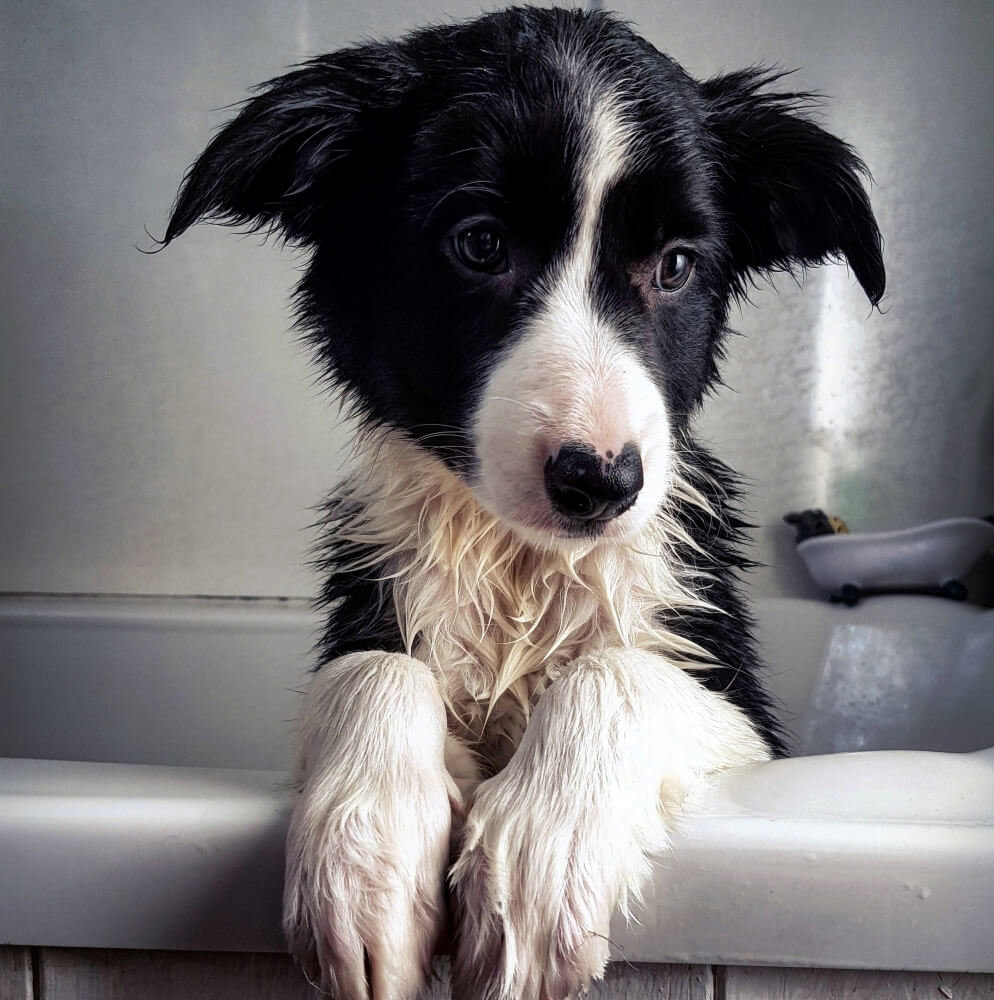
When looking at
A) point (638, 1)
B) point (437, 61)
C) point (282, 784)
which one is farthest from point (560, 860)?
point (638, 1)

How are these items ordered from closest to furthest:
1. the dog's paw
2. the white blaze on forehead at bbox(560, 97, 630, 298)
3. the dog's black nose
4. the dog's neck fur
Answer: the dog's paw, the dog's black nose, the white blaze on forehead at bbox(560, 97, 630, 298), the dog's neck fur

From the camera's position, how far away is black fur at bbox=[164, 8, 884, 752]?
34.9 inches

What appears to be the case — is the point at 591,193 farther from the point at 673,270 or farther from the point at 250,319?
the point at 250,319

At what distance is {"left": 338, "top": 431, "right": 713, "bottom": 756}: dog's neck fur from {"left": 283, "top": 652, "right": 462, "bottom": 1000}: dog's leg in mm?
251

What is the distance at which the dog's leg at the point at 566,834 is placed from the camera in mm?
617

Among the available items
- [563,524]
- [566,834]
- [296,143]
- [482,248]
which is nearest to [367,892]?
[566,834]

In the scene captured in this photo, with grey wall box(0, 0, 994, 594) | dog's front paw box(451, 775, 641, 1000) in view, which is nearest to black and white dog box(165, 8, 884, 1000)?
dog's front paw box(451, 775, 641, 1000)

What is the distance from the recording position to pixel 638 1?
4.75 feet

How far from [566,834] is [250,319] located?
117 cm

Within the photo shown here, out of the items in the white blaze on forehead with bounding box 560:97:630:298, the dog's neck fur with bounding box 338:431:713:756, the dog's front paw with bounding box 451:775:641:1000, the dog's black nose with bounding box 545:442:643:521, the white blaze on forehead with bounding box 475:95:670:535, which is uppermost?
the white blaze on forehead with bounding box 560:97:630:298

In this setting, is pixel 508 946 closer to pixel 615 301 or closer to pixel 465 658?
pixel 465 658

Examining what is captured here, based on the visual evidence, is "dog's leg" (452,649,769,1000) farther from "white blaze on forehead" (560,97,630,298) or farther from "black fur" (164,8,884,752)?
"white blaze on forehead" (560,97,630,298)

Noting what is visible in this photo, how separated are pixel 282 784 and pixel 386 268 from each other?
0.53 m

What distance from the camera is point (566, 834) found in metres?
0.64
